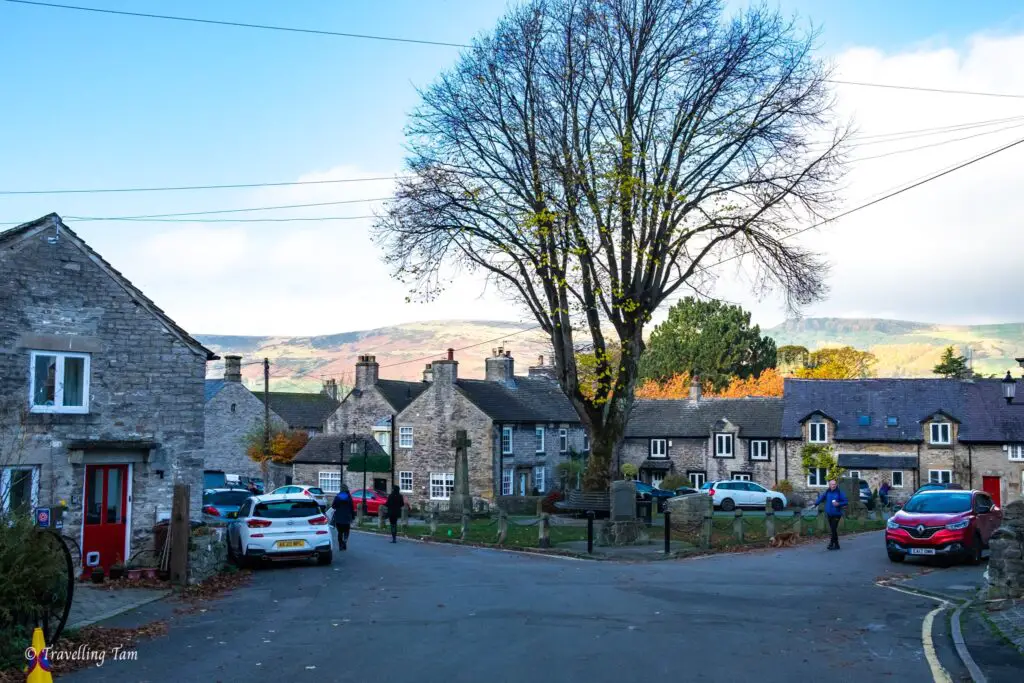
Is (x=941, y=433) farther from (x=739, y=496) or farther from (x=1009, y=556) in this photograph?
(x=1009, y=556)

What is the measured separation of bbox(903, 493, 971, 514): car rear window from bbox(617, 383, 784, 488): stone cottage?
120 ft

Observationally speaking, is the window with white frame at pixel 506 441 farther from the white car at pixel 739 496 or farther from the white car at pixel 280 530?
the white car at pixel 280 530

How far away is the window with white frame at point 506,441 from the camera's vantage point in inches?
2132

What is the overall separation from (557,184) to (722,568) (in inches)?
499

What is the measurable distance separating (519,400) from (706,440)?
1254 cm

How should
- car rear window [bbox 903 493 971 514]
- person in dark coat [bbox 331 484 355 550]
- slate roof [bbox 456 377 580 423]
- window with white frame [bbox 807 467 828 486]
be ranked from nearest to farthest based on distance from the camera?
car rear window [bbox 903 493 971 514] → person in dark coat [bbox 331 484 355 550] → slate roof [bbox 456 377 580 423] → window with white frame [bbox 807 467 828 486]

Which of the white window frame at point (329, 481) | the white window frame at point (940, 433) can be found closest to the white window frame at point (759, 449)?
the white window frame at point (940, 433)

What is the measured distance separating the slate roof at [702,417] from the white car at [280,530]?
40.7 meters

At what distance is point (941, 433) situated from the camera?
5444 centimetres

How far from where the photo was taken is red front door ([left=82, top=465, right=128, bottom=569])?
61.1 ft

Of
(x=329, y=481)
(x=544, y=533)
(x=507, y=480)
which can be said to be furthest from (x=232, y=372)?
(x=544, y=533)

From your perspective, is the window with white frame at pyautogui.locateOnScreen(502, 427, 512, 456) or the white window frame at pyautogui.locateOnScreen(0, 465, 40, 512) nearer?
the white window frame at pyautogui.locateOnScreen(0, 465, 40, 512)

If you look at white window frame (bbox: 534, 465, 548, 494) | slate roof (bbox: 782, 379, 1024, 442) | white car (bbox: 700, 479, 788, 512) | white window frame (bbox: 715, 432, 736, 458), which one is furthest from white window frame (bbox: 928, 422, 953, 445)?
white window frame (bbox: 534, 465, 548, 494)

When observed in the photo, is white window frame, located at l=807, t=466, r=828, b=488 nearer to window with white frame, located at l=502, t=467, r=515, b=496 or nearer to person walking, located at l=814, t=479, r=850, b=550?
window with white frame, located at l=502, t=467, r=515, b=496
